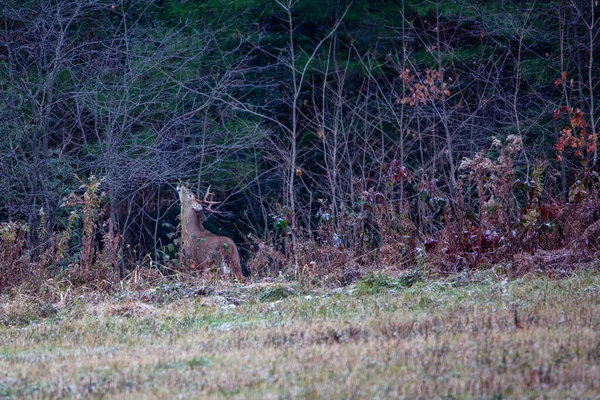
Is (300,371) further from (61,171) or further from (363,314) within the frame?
(61,171)

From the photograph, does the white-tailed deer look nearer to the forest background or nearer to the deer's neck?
Result: the deer's neck

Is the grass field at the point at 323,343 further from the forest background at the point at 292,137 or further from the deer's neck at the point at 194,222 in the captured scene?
the deer's neck at the point at 194,222

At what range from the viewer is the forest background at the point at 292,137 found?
426 inches

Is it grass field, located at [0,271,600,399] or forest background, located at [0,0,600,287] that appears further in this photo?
forest background, located at [0,0,600,287]

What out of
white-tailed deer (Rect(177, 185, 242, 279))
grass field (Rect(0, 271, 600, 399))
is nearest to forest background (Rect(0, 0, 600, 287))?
white-tailed deer (Rect(177, 185, 242, 279))

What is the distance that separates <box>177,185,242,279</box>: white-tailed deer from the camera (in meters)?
12.4

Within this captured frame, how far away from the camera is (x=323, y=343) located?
634 cm

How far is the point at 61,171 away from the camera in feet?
48.9

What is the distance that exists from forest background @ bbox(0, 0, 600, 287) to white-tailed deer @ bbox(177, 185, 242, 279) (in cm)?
35

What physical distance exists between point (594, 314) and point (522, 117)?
12.3m

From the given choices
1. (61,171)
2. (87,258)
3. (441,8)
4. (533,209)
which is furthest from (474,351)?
(441,8)

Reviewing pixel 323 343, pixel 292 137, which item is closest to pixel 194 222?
pixel 292 137

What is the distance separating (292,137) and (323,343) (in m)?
10.6

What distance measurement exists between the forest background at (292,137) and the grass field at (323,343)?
4.67 feet
